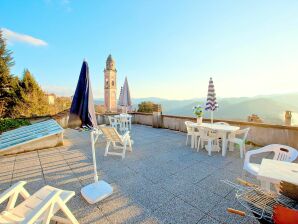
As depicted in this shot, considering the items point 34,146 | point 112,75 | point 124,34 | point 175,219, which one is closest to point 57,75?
point 124,34

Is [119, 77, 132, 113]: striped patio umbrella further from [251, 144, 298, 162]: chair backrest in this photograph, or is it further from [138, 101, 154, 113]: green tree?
[138, 101, 154, 113]: green tree

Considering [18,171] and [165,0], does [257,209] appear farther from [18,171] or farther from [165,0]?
[165,0]

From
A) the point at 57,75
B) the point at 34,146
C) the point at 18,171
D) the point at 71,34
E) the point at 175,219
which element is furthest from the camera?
the point at 57,75

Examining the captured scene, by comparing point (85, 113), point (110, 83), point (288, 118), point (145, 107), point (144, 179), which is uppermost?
point (110, 83)

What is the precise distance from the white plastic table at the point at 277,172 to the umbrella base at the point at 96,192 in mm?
2221

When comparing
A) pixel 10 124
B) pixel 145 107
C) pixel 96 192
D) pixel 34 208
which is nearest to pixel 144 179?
pixel 96 192

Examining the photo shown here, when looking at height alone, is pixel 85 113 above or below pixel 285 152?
above

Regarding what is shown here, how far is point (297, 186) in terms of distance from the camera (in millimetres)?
1599

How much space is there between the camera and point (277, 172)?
1844 mm

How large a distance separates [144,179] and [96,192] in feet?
3.25

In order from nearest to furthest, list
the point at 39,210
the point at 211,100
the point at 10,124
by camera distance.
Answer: the point at 39,210
the point at 211,100
the point at 10,124

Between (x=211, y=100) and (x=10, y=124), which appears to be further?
(x=10, y=124)

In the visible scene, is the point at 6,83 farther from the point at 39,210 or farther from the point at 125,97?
the point at 39,210

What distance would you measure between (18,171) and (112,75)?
4512 cm
